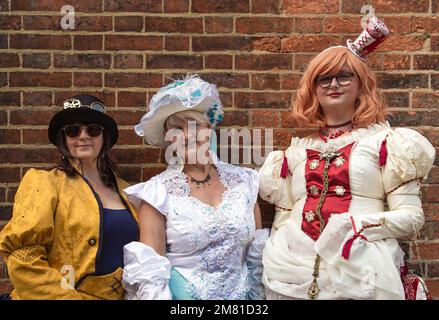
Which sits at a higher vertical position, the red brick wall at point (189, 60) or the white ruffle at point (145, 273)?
the red brick wall at point (189, 60)

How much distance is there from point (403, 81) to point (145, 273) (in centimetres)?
187

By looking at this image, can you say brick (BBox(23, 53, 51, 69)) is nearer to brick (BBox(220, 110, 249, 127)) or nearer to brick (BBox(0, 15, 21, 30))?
brick (BBox(0, 15, 21, 30))

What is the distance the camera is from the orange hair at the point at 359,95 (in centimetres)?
342

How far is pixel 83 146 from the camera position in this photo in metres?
3.42

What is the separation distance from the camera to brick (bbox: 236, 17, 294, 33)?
3.91 m

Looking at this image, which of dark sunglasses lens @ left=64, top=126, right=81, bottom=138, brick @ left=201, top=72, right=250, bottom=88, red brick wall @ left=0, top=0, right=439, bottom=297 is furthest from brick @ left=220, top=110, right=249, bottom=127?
dark sunglasses lens @ left=64, top=126, right=81, bottom=138

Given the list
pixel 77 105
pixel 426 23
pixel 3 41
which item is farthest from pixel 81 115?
pixel 426 23

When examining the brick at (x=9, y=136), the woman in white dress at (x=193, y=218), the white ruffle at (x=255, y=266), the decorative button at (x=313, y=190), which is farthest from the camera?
the brick at (x=9, y=136)

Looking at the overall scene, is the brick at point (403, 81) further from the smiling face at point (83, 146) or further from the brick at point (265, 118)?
the smiling face at point (83, 146)

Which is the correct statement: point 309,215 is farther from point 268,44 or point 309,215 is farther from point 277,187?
point 268,44

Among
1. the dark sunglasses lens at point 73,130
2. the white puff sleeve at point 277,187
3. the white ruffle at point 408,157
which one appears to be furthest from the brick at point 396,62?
the dark sunglasses lens at point 73,130

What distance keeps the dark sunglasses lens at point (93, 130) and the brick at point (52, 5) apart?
0.81 metres

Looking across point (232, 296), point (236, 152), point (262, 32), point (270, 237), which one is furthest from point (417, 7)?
point (232, 296)

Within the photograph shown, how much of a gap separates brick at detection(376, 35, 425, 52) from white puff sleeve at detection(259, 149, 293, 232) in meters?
0.93
